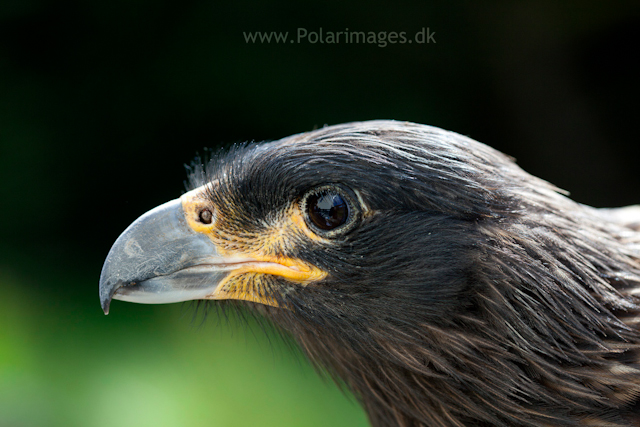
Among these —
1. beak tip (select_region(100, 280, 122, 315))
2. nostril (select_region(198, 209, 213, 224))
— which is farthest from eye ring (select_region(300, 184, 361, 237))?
beak tip (select_region(100, 280, 122, 315))

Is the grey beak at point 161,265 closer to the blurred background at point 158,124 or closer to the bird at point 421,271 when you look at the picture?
the bird at point 421,271

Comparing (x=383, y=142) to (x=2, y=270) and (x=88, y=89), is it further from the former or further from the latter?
(x=2, y=270)

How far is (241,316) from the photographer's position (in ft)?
7.42

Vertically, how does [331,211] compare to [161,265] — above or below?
above

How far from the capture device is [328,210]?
1.89 metres

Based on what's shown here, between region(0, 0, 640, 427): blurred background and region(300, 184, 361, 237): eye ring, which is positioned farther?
region(0, 0, 640, 427): blurred background

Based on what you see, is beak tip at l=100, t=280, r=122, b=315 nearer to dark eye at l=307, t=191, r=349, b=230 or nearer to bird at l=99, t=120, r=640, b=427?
bird at l=99, t=120, r=640, b=427

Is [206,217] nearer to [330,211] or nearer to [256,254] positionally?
[256,254]

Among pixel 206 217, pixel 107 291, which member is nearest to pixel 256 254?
pixel 206 217

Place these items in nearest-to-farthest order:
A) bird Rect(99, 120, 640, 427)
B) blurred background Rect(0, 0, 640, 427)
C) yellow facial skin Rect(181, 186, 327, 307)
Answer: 1. bird Rect(99, 120, 640, 427)
2. yellow facial skin Rect(181, 186, 327, 307)
3. blurred background Rect(0, 0, 640, 427)

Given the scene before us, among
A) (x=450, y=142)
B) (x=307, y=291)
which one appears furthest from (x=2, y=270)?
(x=450, y=142)

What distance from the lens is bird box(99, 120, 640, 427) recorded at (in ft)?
5.96

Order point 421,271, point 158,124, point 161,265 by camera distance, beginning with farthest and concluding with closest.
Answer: point 158,124, point 161,265, point 421,271

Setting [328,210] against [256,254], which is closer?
[328,210]
